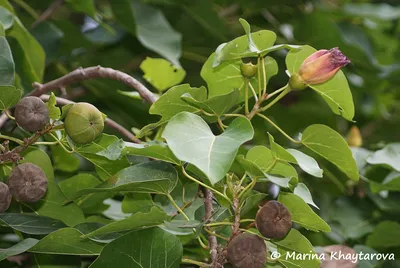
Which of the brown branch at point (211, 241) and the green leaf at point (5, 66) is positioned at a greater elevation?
the green leaf at point (5, 66)

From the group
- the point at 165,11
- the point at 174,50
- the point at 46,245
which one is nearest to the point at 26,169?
the point at 46,245

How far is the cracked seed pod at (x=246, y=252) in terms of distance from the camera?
72 centimetres

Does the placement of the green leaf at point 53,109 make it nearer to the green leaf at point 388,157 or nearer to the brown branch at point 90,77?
the brown branch at point 90,77

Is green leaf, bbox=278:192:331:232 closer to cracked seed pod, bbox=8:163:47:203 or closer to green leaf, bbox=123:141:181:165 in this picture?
green leaf, bbox=123:141:181:165

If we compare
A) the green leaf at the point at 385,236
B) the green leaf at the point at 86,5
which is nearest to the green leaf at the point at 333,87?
the green leaf at the point at 385,236

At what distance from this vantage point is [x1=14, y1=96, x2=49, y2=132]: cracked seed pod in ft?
2.53

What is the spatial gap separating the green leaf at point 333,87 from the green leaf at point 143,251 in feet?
0.90

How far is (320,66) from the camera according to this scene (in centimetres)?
82

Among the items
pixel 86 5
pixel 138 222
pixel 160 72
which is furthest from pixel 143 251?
pixel 86 5

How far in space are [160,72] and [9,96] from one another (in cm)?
36

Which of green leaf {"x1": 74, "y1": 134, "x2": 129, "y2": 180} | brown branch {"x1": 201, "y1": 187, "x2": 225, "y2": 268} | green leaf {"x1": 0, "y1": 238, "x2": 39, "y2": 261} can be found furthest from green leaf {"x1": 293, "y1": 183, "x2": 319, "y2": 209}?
green leaf {"x1": 0, "y1": 238, "x2": 39, "y2": 261}

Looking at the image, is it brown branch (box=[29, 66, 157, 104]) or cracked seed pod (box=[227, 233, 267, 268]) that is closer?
cracked seed pod (box=[227, 233, 267, 268])

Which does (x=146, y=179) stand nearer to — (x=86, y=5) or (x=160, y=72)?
(x=160, y=72)

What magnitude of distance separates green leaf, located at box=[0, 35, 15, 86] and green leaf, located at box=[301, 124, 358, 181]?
15.7 inches
